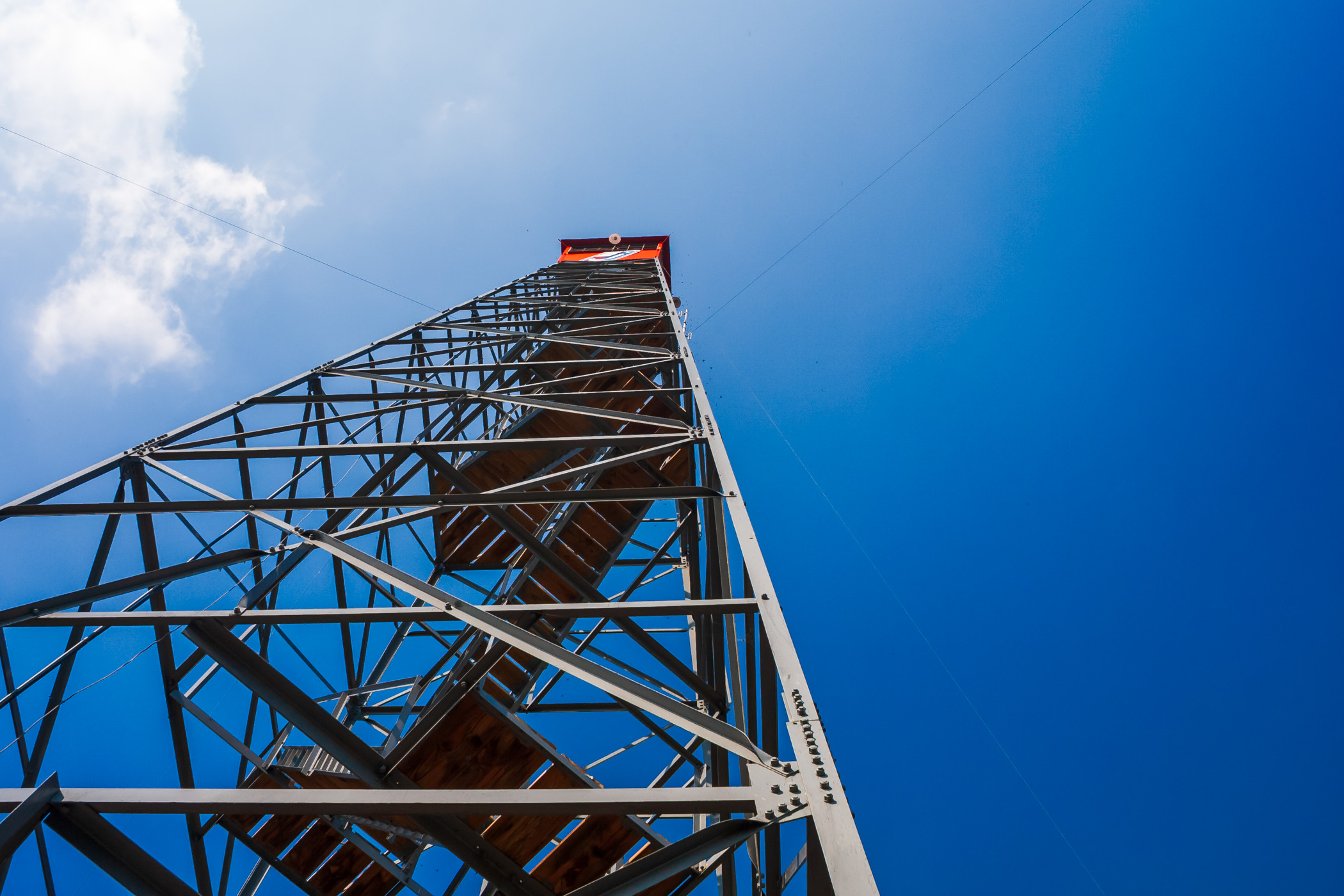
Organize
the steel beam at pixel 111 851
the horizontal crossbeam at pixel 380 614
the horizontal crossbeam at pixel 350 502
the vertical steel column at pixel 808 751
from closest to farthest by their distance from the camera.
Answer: the vertical steel column at pixel 808 751 < the steel beam at pixel 111 851 < the horizontal crossbeam at pixel 380 614 < the horizontal crossbeam at pixel 350 502

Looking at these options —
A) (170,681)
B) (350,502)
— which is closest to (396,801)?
(350,502)

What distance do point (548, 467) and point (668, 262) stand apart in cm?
1386

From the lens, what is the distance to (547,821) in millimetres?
4926

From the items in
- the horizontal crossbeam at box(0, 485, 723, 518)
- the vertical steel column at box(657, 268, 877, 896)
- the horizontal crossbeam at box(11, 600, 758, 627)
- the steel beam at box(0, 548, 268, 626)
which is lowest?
the vertical steel column at box(657, 268, 877, 896)

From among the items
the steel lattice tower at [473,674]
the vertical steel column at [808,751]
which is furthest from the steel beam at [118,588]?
the vertical steel column at [808,751]

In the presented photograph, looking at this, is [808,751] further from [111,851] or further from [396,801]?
[111,851]

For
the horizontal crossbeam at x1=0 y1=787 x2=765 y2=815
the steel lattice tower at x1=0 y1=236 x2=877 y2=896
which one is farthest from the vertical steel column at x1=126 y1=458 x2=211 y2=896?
the horizontal crossbeam at x1=0 y1=787 x2=765 y2=815

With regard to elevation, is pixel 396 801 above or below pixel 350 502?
below

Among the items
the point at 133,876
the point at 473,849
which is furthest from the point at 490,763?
the point at 133,876

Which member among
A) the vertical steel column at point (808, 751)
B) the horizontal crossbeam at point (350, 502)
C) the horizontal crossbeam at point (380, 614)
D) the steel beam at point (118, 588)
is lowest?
the vertical steel column at point (808, 751)

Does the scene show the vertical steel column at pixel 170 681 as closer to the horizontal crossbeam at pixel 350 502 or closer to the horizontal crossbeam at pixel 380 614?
the horizontal crossbeam at pixel 350 502

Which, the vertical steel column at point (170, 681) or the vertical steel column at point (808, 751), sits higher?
the vertical steel column at point (170, 681)

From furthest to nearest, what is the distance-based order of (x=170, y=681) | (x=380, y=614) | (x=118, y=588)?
(x=170, y=681)
(x=118, y=588)
(x=380, y=614)

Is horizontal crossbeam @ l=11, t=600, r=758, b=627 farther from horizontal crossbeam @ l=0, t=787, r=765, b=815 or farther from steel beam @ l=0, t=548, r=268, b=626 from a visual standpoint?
horizontal crossbeam @ l=0, t=787, r=765, b=815
